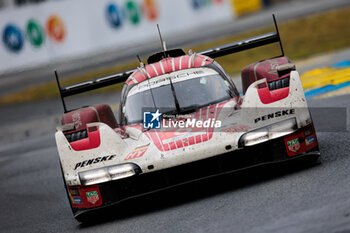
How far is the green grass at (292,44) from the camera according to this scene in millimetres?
20000

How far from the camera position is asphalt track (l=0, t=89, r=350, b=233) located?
572 centimetres

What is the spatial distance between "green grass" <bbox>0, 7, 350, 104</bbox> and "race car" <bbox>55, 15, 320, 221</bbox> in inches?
435

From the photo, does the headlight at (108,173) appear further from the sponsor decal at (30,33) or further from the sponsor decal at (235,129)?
the sponsor decal at (30,33)

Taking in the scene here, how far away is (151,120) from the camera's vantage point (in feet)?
26.0

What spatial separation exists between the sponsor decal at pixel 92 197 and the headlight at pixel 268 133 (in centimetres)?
145

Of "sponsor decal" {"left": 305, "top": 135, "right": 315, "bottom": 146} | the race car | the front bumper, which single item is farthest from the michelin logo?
"sponsor decal" {"left": 305, "top": 135, "right": 315, "bottom": 146}

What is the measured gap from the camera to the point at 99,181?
7117mm

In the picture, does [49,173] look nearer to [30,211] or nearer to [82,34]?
[30,211]

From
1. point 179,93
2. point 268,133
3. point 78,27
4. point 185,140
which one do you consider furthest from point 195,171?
point 78,27

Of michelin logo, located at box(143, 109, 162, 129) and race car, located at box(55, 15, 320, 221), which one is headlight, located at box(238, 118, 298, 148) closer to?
race car, located at box(55, 15, 320, 221)

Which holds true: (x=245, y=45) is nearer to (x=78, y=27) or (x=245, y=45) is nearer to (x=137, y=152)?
(x=137, y=152)

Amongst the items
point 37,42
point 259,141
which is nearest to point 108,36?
point 37,42

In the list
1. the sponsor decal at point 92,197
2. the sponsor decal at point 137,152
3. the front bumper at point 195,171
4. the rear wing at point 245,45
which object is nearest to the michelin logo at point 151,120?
the sponsor decal at point 137,152

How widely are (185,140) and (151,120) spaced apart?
3.08 ft
